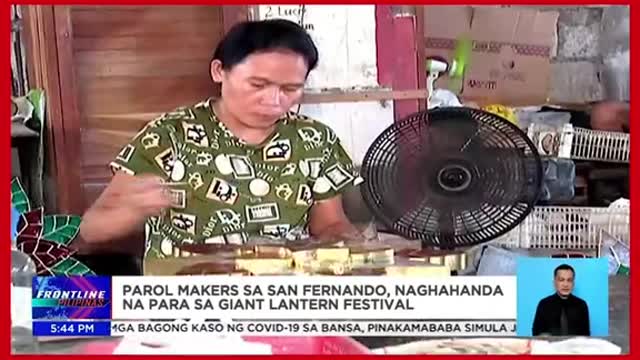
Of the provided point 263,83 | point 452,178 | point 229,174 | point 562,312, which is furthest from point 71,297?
point 562,312

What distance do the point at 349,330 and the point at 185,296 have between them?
370 mm

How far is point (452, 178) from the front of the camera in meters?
2.50

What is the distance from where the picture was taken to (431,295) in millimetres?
2424

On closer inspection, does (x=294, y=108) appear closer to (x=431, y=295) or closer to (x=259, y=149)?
(x=259, y=149)

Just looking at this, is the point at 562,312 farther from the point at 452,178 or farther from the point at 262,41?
the point at 262,41

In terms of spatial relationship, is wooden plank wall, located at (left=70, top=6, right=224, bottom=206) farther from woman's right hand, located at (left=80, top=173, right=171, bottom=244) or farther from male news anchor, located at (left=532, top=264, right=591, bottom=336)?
male news anchor, located at (left=532, top=264, right=591, bottom=336)

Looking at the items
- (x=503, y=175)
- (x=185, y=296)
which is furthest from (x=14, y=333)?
(x=503, y=175)

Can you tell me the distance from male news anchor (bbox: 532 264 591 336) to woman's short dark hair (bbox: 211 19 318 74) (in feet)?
2.38

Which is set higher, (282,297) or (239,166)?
(239,166)

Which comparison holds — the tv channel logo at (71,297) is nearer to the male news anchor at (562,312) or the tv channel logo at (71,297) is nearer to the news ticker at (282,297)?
the news ticker at (282,297)

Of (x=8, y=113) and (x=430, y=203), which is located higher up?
(x=8, y=113)

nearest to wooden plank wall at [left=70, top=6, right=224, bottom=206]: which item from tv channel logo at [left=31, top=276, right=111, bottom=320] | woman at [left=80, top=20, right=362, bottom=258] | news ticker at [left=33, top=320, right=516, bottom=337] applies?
woman at [left=80, top=20, right=362, bottom=258]

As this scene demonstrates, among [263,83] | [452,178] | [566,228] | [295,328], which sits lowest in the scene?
[295,328]

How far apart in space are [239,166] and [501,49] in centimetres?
63
